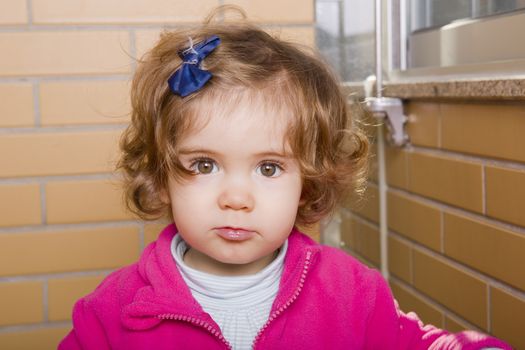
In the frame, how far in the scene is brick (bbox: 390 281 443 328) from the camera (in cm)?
196

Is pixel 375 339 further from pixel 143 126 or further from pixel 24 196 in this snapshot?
pixel 24 196

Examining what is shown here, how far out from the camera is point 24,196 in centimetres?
202

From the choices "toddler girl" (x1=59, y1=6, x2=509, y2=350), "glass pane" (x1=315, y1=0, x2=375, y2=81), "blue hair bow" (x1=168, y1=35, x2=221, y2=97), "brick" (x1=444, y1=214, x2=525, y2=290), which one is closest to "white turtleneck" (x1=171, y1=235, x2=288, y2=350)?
"toddler girl" (x1=59, y1=6, x2=509, y2=350)

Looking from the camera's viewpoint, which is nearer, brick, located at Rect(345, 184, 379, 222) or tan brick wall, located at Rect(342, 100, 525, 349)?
tan brick wall, located at Rect(342, 100, 525, 349)

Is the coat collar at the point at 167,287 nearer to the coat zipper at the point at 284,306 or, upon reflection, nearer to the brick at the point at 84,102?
the coat zipper at the point at 284,306

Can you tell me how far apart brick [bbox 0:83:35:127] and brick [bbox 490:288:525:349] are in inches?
46.8

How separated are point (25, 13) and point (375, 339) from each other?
116cm

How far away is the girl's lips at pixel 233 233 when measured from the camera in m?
1.38

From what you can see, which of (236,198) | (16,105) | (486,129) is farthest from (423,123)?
(16,105)

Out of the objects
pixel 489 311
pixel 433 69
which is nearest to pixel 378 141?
pixel 433 69

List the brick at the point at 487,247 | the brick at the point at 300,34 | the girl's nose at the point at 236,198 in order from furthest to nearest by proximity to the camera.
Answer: the brick at the point at 300,34
the brick at the point at 487,247
the girl's nose at the point at 236,198

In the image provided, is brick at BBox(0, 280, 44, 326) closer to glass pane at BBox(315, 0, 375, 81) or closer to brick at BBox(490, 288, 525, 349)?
glass pane at BBox(315, 0, 375, 81)

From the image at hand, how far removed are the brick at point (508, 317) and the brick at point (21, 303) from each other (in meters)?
1.13

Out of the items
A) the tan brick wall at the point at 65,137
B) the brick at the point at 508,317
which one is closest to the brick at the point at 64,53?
the tan brick wall at the point at 65,137
